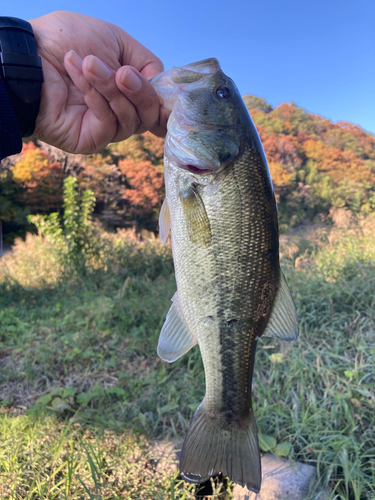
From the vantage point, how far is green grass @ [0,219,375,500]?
237 centimetres

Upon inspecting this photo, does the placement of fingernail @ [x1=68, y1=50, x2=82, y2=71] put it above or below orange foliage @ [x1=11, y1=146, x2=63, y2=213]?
below

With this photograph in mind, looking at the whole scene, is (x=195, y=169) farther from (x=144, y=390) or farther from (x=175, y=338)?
(x=144, y=390)

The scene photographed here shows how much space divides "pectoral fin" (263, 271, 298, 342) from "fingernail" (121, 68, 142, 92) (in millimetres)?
1117

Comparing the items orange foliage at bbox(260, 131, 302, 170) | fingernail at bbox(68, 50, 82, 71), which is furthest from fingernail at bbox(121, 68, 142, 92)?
orange foliage at bbox(260, 131, 302, 170)

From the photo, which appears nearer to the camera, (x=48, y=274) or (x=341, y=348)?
(x=341, y=348)

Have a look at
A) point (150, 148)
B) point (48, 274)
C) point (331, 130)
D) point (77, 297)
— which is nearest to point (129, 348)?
point (77, 297)

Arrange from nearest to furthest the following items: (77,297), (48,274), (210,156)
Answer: (210,156)
(77,297)
(48,274)

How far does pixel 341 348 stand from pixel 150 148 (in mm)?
15919

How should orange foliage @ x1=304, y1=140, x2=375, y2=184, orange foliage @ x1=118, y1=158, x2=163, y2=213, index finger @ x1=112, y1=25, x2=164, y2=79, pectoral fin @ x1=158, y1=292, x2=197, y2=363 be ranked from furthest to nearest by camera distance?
1. orange foliage @ x1=304, y1=140, x2=375, y2=184
2. orange foliage @ x1=118, y1=158, x2=163, y2=213
3. index finger @ x1=112, y1=25, x2=164, y2=79
4. pectoral fin @ x1=158, y1=292, x2=197, y2=363

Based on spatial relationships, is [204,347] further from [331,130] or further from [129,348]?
[331,130]

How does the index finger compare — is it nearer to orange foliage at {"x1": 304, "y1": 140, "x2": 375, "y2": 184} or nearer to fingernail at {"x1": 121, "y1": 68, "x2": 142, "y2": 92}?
fingernail at {"x1": 121, "y1": 68, "x2": 142, "y2": 92}

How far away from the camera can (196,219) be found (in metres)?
1.37

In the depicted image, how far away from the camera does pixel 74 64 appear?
1.46m

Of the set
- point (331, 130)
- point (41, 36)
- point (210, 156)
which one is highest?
point (331, 130)
